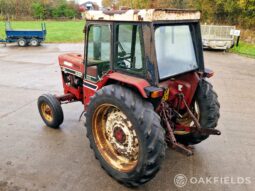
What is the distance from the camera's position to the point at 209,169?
3.47m

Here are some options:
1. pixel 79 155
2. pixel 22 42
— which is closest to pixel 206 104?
pixel 79 155

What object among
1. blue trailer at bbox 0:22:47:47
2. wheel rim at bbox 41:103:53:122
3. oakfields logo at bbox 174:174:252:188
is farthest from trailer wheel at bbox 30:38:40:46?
oakfields logo at bbox 174:174:252:188

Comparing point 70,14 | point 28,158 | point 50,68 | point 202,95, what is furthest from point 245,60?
point 70,14

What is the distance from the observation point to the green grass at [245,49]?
1245 cm

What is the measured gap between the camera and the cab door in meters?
3.20

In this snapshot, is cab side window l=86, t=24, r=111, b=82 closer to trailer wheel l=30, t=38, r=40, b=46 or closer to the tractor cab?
the tractor cab

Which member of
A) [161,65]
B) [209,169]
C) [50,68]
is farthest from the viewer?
[50,68]

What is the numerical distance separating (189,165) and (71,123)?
Answer: 232cm

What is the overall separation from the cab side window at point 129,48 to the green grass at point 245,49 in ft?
35.4

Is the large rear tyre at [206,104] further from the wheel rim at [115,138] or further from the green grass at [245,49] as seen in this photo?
the green grass at [245,49]

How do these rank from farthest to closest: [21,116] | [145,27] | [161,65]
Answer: [21,116] < [161,65] < [145,27]

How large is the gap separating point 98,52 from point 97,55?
50 millimetres

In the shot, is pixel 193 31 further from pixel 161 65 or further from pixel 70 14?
pixel 70 14

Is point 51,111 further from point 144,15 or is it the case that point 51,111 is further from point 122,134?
point 144,15
